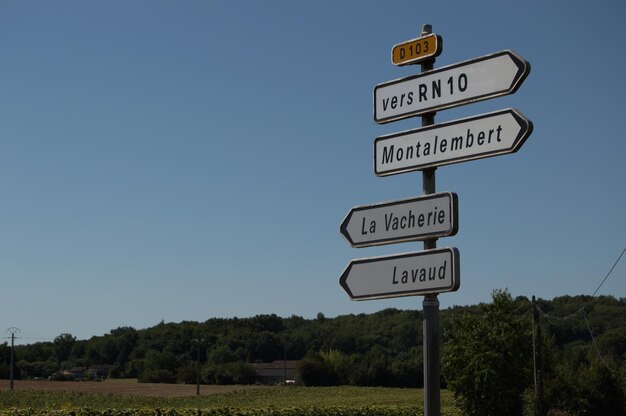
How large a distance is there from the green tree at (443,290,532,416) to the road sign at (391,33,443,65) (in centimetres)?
4783

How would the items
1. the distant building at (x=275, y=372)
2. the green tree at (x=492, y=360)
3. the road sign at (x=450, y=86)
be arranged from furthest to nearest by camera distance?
the distant building at (x=275, y=372)
the green tree at (x=492, y=360)
the road sign at (x=450, y=86)

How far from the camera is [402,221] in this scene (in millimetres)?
6656

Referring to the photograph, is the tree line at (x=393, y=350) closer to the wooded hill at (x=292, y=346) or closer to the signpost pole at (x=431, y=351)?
the wooded hill at (x=292, y=346)

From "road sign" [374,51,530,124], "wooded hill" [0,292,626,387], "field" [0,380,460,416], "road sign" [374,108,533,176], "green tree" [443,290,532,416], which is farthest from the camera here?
"wooded hill" [0,292,626,387]

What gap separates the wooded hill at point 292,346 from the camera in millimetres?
103375

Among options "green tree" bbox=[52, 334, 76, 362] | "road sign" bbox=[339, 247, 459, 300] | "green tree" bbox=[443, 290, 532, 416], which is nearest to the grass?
"green tree" bbox=[443, 290, 532, 416]

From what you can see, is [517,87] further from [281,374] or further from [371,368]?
[281,374]

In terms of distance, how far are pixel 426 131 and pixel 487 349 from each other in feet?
165

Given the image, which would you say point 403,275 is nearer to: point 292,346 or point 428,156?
point 428,156

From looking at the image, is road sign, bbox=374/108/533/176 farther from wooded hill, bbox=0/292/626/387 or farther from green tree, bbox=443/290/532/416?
wooded hill, bbox=0/292/626/387

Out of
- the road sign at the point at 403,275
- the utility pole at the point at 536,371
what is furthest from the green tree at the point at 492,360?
the road sign at the point at 403,275

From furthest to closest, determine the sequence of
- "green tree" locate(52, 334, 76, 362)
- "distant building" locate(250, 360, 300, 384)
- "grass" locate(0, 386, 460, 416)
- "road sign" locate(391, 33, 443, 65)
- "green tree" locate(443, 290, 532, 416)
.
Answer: "green tree" locate(52, 334, 76, 362) → "distant building" locate(250, 360, 300, 384) → "grass" locate(0, 386, 460, 416) → "green tree" locate(443, 290, 532, 416) → "road sign" locate(391, 33, 443, 65)

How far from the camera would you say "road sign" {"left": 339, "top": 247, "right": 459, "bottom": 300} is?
6281 mm

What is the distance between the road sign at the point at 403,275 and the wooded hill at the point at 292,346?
3266 inches
